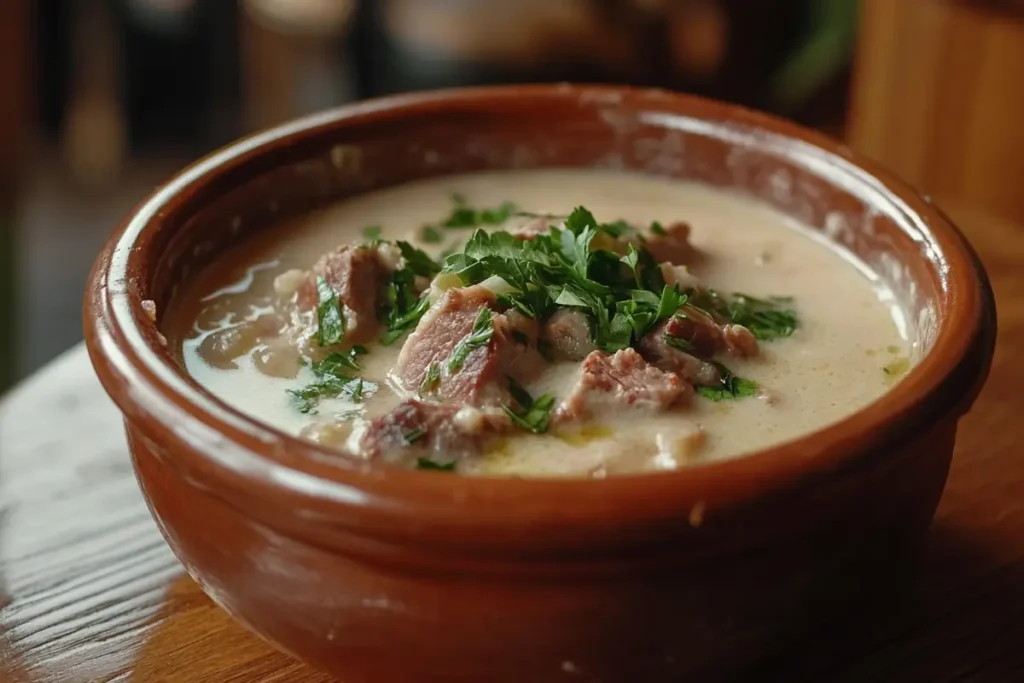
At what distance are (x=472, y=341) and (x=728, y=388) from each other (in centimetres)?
31

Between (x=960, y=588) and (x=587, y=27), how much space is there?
107 inches

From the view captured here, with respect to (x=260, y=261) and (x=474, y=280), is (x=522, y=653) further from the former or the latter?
(x=260, y=261)

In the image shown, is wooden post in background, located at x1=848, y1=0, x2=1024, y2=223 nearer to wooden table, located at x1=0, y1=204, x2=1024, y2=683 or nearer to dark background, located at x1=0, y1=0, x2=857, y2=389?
dark background, located at x1=0, y1=0, x2=857, y2=389

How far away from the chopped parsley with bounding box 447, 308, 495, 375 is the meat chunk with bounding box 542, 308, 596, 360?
92 millimetres

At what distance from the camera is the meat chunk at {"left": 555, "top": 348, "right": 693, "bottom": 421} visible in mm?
1355

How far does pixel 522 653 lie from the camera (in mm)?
1090

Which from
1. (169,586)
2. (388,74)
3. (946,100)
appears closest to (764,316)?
(169,586)

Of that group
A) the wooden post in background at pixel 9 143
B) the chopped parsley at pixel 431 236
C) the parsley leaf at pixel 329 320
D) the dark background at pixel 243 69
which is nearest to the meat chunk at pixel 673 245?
the chopped parsley at pixel 431 236

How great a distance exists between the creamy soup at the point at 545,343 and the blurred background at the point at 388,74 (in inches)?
70.6

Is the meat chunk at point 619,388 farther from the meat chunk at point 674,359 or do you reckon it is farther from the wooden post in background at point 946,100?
the wooden post in background at point 946,100

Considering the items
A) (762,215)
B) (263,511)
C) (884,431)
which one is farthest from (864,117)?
(263,511)

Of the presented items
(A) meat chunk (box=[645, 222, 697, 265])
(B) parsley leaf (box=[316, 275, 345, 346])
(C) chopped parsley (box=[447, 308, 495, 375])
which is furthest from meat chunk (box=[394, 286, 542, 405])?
(A) meat chunk (box=[645, 222, 697, 265])

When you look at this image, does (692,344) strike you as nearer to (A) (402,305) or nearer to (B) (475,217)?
(A) (402,305)

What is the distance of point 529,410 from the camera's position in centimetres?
138
